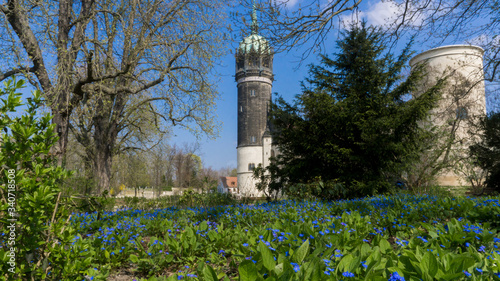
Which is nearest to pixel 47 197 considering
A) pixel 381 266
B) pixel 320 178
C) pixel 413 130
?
pixel 381 266

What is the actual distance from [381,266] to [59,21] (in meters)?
Answer: 10.8

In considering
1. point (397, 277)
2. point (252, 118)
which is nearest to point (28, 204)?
point (397, 277)

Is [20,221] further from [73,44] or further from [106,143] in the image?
[106,143]

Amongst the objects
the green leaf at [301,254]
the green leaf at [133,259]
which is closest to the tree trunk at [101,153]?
the green leaf at [133,259]

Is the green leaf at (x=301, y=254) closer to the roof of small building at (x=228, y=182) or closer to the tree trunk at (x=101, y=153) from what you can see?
the tree trunk at (x=101, y=153)

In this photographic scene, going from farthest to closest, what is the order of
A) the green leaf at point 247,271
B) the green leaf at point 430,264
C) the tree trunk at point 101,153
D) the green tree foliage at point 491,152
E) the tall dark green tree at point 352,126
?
the green tree foliage at point 491,152
the tree trunk at point 101,153
the tall dark green tree at point 352,126
the green leaf at point 430,264
the green leaf at point 247,271

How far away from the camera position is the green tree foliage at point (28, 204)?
2.03m

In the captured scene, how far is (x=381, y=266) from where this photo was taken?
2035 mm

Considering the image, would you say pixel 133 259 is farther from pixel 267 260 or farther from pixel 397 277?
pixel 397 277

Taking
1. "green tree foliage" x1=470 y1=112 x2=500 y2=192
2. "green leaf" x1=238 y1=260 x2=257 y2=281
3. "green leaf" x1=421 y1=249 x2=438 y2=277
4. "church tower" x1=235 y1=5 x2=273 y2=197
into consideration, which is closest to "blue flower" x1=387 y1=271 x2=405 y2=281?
"green leaf" x1=421 y1=249 x2=438 y2=277

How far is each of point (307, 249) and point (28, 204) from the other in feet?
6.38

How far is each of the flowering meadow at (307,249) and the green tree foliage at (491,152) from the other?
32.7ft

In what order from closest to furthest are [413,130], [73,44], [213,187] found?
1. [73,44]
2. [413,130]
3. [213,187]

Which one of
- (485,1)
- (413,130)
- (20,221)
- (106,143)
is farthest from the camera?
(106,143)
